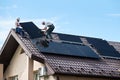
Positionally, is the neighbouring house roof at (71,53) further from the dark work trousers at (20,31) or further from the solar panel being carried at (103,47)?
the dark work trousers at (20,31)

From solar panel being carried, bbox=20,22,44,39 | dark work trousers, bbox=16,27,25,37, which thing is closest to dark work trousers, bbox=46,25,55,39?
solar panel being carried, bbox=20,22,44,39

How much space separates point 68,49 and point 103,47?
113 inches

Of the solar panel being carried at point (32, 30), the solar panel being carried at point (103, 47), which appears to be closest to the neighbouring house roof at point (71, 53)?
the solar panel being carried at point (103, 47)

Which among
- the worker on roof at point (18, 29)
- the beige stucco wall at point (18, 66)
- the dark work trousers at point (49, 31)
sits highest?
the worker on roof at point (18, 29)

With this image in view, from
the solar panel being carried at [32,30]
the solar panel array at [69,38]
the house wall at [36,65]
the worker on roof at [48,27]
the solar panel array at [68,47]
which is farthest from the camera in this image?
the solar panel array at [69,38]

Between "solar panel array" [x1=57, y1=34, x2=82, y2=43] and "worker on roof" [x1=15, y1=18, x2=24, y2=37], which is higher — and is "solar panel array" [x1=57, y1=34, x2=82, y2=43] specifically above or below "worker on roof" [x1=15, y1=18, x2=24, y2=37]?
below

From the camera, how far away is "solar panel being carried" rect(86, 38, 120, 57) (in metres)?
20.8

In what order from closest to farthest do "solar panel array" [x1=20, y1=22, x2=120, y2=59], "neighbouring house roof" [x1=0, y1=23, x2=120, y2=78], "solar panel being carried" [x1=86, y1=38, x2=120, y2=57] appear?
"neighbouring house roof" [x1=0, y1=23, x2=120, y2=78] < "solar panel array" [x1=20, y1=22, x2=120, y2=59] < "solar panel being carried" [x1=86, y1=38, x2=120, y2=57]

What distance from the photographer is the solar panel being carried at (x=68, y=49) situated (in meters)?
18.9

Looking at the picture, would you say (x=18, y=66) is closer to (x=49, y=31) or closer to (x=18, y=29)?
(x=18, y=29)

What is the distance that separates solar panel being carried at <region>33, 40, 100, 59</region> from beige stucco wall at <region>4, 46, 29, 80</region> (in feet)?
4.99

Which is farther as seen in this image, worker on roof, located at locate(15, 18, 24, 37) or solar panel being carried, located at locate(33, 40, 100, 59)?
worker on roof, located at locate(15, 18, 24, 37)

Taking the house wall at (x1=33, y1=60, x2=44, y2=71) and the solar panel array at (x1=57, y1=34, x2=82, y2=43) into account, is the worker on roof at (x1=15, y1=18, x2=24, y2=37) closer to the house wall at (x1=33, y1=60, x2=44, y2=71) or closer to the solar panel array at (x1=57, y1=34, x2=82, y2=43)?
the house wall at (x1=33, y1=60, x2=44, y2=71)

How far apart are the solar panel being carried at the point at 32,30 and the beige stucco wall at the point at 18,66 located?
1.25 meters
